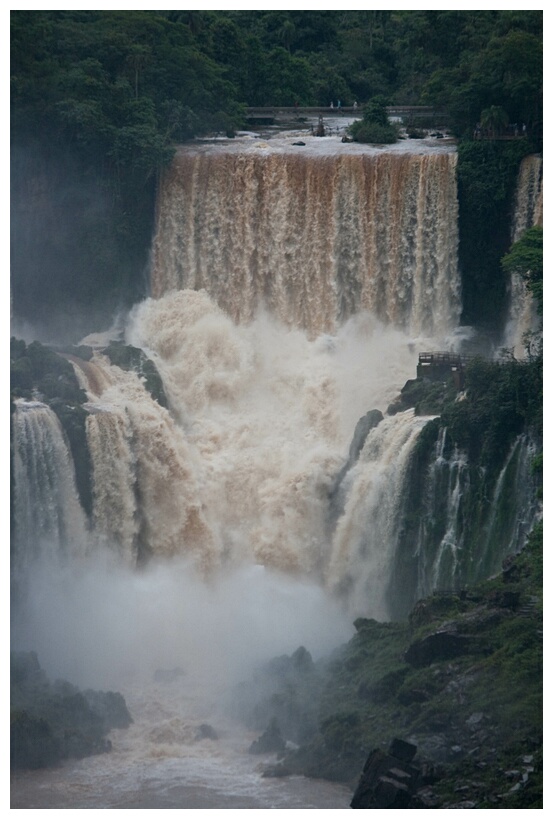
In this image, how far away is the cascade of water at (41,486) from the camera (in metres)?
57.8

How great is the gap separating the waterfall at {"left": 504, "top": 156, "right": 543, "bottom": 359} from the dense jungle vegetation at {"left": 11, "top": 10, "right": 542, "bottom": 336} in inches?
25.1

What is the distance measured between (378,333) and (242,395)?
377 cm

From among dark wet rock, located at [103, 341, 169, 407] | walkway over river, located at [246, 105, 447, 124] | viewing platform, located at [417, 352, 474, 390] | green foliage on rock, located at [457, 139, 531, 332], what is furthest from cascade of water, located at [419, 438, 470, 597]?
walkway over river, located at [246, 105, 447, 124]

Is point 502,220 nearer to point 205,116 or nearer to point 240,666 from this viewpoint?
point 205,116

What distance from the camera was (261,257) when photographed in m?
64.9

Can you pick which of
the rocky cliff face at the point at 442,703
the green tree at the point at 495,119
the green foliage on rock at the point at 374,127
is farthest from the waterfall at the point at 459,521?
the green foliage on rock at the point at 374,127

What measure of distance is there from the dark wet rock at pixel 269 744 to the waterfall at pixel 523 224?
13859 millimetres

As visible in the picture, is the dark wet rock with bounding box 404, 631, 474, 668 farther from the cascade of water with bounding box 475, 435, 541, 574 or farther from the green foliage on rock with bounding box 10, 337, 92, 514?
the green foliage on rock with bounding box 10, 337, 92, 514

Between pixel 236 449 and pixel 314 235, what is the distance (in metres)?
6.22

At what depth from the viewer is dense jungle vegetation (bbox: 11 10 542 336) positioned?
65312 mm

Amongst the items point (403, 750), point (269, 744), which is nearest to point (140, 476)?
point (269, 744)

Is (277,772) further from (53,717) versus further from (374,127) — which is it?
(374,127)

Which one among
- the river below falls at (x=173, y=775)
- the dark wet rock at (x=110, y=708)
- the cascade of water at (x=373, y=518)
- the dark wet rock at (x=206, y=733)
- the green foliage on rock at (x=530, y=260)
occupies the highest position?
the green foliage on rock at (x=530, y=260)

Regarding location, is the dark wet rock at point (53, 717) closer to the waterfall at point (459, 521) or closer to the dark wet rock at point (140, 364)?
the waterfall at point (459, 521)
